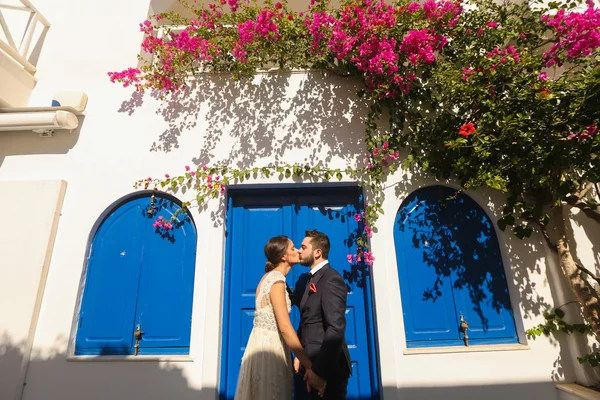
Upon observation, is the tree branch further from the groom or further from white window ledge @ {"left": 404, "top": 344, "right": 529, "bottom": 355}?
the groom

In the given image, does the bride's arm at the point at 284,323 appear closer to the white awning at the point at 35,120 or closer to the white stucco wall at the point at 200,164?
the white stucco wall at the point at 200,164

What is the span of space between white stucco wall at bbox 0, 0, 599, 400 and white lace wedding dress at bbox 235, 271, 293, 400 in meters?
0.67

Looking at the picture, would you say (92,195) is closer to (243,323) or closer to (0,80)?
(0,80)

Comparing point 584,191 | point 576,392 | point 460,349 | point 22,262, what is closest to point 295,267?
point 460,349

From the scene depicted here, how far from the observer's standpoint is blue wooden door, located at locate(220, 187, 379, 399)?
3.15 meters

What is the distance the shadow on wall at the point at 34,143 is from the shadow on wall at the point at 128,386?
6.99 ft

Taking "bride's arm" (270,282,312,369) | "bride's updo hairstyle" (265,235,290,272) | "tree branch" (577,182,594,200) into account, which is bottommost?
"bride's arm" (270,282,312,369)

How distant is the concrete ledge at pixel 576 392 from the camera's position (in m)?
2.53

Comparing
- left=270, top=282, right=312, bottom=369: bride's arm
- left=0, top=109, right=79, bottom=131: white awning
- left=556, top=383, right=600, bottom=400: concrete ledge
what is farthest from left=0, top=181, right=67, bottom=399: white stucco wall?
left=556, top=383, right=600, bottom=400: concrete ledge

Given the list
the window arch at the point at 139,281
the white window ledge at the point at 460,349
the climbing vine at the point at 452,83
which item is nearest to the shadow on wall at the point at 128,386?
the window arch at the point at 139,281

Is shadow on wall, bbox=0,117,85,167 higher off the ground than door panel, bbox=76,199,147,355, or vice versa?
shadow on wall, bbox=0,117,85,167

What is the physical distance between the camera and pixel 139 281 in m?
3.38

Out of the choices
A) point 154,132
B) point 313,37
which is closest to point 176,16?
point 154,132

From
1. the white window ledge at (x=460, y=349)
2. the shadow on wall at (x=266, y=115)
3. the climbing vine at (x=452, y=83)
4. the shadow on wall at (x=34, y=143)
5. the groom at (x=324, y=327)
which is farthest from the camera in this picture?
the shadow on wall at (x=34, y=143)
